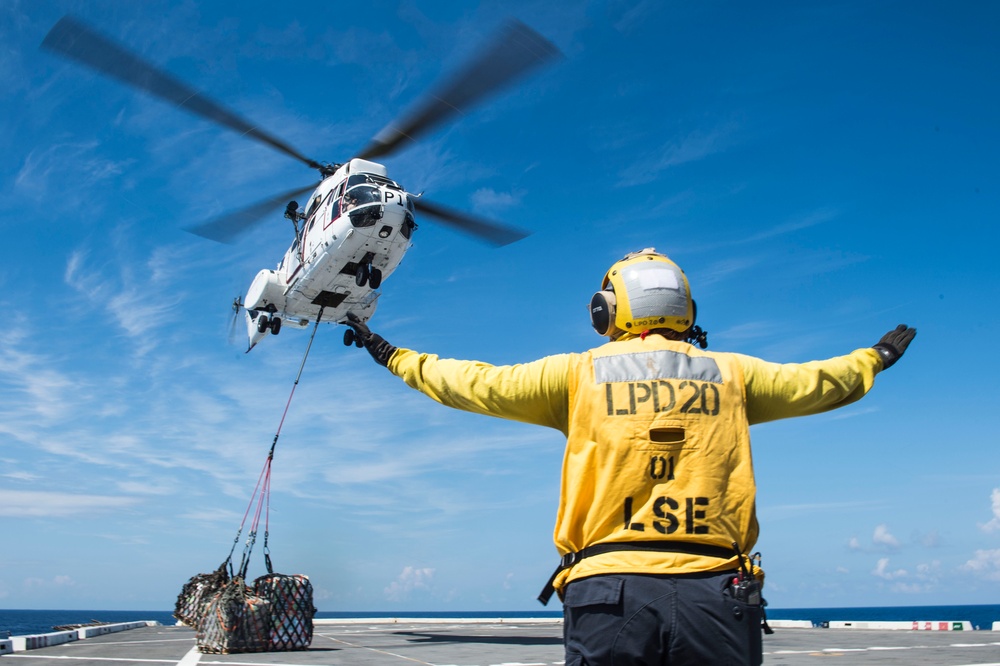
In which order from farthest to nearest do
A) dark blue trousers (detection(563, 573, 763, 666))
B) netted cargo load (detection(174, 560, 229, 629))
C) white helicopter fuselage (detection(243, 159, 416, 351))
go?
white helicopter fuselage (detection(243, 159, 416, 351))
netted cargo load (detection(174, 560, 229, 629))
dark blue trousers (detection(563, 573, 763, 666))

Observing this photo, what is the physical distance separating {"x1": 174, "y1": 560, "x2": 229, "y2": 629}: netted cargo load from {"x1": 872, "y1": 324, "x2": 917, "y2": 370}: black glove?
14.6 m

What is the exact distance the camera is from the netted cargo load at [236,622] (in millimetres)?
13125

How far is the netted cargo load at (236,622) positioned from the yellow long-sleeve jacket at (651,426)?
38.4 ft

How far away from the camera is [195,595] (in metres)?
17.2

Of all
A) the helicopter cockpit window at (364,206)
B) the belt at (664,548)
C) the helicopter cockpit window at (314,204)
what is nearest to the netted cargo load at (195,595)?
the helicopter cockpit window at (364,206)

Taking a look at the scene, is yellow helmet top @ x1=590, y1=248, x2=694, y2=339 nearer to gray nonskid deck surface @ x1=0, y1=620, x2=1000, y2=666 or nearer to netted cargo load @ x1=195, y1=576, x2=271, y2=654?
gray nonskid deck surface @ x1=0, y1=620, x2=1000, y2=666

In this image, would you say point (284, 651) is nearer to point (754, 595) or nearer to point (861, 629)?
point (754, 595)

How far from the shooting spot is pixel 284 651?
14.0 metres

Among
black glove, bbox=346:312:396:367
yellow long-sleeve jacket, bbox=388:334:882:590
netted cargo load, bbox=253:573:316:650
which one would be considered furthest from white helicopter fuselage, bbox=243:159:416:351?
yellow long-sleeve jacket, bbox=388:334:882:590

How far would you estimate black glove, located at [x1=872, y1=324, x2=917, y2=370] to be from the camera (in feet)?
11.1

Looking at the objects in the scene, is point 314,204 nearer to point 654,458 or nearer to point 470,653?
point 470,653

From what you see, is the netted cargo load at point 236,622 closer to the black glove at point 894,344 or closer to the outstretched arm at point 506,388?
the outstretched arm at point 506,388

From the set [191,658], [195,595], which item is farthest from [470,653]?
[195,595]

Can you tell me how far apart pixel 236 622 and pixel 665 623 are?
1237 centimetres
